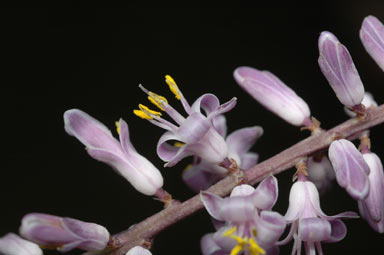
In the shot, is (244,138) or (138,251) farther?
(244,138)

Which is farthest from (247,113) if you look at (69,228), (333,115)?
(69,228)

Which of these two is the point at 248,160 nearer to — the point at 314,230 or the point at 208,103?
the point at 208,103

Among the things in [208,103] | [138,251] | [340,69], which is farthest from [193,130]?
[340,69]

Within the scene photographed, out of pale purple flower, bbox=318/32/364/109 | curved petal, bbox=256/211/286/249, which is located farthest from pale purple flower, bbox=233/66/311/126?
curved petal, bbox=256/211/286/249

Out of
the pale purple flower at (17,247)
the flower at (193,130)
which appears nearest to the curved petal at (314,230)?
the flower at (193,130)

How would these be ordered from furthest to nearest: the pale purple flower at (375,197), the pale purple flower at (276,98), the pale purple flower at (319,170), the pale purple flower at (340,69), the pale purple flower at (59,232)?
→ the pale purple flower at (319,170) → the pale purple flower at (276,98) → the pale purple flower at (375,197) → the pale purple flower at (340,69) → the pale purple flower at (59,232)

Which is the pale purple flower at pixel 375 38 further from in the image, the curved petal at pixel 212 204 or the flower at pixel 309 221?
the curved petal at pixel 212 204

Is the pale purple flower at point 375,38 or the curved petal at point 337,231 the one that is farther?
the pale purple flower at point 375,38
